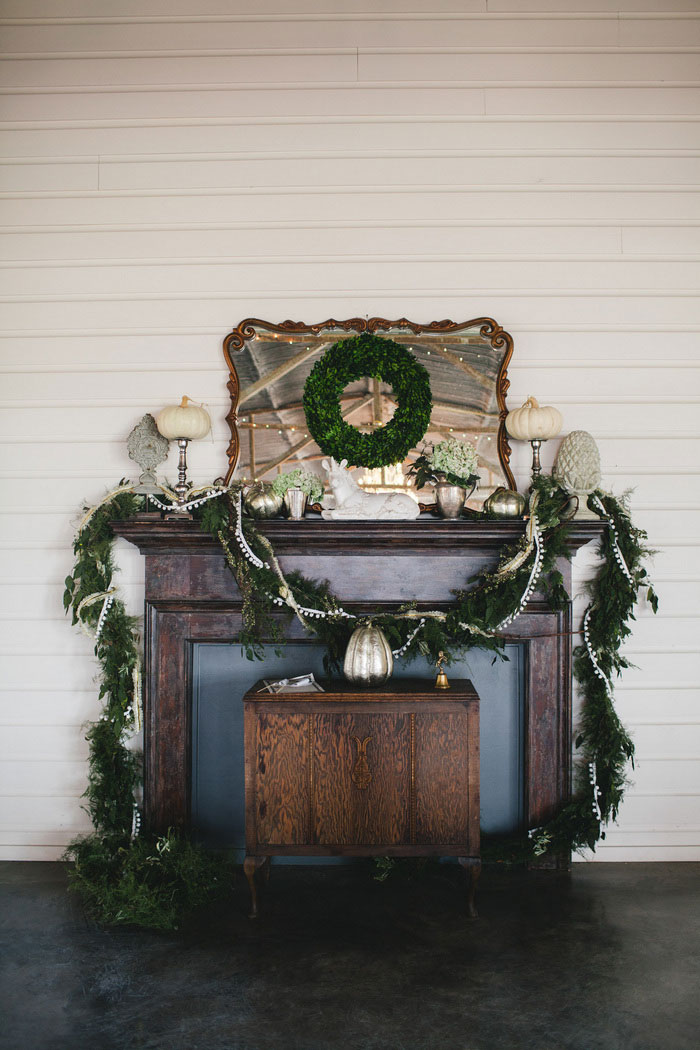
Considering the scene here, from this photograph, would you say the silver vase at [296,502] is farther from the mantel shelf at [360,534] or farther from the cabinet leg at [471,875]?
the cabinet leg at [471,875]

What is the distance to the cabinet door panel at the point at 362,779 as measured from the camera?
280cm

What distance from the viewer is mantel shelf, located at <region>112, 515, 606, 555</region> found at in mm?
3066

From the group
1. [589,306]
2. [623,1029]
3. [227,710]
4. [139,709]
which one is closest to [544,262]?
[589,306]

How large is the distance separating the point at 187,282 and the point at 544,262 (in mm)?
1722

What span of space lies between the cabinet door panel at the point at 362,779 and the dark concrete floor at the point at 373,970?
12.9 inches

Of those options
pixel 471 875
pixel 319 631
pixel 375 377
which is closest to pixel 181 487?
pixel 319 631

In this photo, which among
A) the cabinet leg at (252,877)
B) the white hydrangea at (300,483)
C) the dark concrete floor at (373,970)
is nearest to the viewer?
the dark concrete floor at (373,970)

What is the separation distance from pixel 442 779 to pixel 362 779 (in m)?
0.31

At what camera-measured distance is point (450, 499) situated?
313 centimetres

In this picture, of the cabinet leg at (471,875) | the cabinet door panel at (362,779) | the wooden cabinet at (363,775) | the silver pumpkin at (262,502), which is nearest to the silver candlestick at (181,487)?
the silver pumpkin at (262,502)

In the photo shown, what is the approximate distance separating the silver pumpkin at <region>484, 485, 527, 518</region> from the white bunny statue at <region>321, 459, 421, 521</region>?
326mm

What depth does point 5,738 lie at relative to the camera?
343 centimetres

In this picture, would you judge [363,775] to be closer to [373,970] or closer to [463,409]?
[373,970]

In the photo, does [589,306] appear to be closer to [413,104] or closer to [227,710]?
[413,104]
